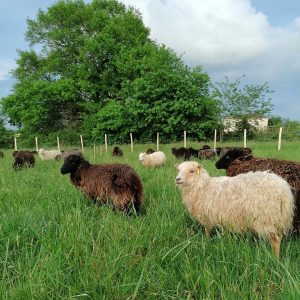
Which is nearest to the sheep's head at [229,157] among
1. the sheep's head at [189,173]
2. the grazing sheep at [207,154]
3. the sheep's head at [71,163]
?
the sheep's head at [189,173]

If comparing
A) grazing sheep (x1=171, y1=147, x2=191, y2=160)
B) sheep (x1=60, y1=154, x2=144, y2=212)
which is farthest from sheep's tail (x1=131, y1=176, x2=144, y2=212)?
grazing sheep (x1=171, y1=147, x2=191, y2=160)

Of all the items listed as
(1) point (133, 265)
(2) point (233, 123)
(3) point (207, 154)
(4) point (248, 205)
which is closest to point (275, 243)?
(4) point (248, 205)

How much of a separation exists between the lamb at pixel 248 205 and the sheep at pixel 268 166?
44 centimetres

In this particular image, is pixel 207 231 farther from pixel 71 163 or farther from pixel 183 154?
pixel 183 154

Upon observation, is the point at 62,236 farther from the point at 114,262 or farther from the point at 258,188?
the point at 258,188

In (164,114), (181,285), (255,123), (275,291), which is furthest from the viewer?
(255,123)

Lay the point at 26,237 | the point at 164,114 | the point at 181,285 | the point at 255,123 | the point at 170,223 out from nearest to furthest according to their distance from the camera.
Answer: the point at 181,285 → the point at 26,237 → the point at 170,223 → the point at 164,114 → the point at 255,123

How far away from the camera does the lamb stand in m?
3.88

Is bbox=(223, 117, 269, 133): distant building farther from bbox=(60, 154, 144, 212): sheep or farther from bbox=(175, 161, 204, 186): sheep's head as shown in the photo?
bbox=(175, 161, 204, 186): sheep's head

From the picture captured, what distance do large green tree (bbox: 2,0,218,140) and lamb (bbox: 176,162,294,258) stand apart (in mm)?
27140

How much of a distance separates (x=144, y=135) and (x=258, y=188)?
3004cm

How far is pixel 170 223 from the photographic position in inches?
168

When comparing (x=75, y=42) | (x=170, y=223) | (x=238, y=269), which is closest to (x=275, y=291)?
(x=238, y=269)

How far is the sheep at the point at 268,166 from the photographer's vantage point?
439 centimetres
